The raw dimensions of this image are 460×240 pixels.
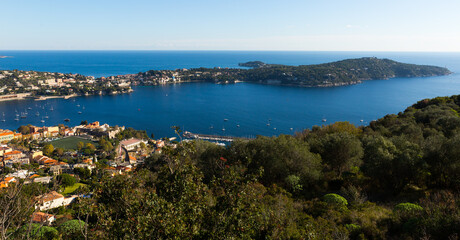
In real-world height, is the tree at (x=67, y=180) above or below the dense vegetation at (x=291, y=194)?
below

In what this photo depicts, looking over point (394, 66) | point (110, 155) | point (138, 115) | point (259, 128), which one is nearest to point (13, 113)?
point (138, 115)

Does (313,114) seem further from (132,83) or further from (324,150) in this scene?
(132,83)

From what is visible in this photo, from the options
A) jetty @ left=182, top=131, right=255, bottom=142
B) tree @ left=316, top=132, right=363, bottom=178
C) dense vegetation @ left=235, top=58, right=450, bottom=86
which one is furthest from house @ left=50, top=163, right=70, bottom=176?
dense vegetation @ left=235, top=58, right=450, bottom=86

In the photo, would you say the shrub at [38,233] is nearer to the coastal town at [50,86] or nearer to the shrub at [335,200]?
the shrub at [335,200]

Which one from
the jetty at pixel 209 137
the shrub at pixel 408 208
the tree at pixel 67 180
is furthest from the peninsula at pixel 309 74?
the shrub at pixel 408 208

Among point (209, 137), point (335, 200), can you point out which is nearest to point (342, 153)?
point (335, 200)

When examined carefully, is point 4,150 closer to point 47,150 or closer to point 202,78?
point 47,150
